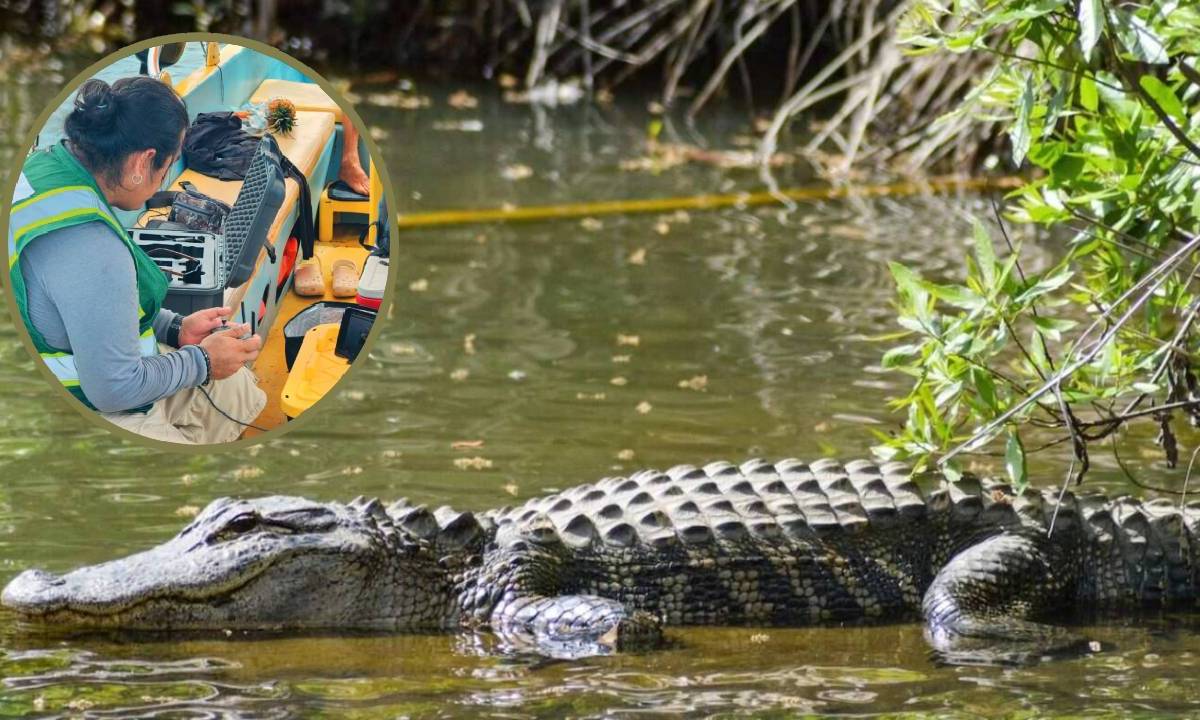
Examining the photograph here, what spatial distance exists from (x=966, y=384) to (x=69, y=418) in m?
3.67

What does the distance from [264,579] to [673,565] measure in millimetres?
1261

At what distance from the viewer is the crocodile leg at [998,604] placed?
5199mm

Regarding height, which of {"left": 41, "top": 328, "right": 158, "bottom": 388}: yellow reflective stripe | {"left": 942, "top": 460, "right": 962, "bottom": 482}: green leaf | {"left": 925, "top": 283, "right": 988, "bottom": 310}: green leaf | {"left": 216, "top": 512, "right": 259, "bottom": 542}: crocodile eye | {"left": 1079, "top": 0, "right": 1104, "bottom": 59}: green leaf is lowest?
{"left": 216, "top": 512, "right": 259, "bottom": 542}: crocodile eye

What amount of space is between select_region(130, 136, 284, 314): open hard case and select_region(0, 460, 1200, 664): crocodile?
1.05 metres

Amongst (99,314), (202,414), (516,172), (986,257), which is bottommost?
(202,414)

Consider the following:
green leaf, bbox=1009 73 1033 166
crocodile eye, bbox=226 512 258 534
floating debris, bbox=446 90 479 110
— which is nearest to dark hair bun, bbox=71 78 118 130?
crocodile eye, bbox=226 512 258 534

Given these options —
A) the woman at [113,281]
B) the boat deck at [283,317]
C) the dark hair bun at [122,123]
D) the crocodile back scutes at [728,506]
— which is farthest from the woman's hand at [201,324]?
the crocodile back scutes at [728,506]

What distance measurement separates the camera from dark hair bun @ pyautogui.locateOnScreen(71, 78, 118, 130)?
446 cm

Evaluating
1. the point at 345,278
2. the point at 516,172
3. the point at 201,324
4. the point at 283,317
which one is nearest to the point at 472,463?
the point at 345,278

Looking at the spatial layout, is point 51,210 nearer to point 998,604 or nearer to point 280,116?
point 280,116

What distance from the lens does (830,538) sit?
560 cm

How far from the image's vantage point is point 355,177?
4.75 meters

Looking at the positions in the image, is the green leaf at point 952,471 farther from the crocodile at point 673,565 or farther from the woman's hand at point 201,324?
the woman's hand at point 201,324

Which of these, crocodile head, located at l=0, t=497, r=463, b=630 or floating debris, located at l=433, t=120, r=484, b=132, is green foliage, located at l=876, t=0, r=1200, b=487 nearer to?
crocodile head, located at l=0, t=497, r=463, b=630
